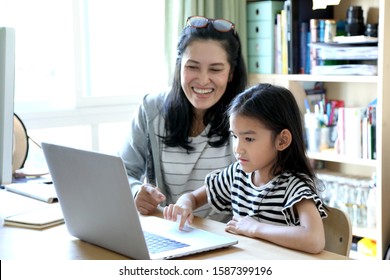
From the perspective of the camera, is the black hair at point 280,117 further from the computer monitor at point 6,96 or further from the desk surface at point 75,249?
the computer monitor at point 6,96

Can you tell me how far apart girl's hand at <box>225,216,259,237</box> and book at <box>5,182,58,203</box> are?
583 mm

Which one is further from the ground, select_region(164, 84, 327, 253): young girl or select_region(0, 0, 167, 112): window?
select_region(0, 0, 167, 112): window

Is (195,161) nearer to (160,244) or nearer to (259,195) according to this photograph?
(259,195)

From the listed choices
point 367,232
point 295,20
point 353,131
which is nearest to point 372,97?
point 353,131

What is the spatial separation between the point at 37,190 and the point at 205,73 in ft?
2.01

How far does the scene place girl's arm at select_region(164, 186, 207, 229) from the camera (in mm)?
1615

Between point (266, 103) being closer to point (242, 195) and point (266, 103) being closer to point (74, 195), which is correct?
point (242, 195)

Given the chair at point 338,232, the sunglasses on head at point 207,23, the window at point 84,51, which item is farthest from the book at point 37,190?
the window at point 84,51

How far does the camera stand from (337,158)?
3088 mm

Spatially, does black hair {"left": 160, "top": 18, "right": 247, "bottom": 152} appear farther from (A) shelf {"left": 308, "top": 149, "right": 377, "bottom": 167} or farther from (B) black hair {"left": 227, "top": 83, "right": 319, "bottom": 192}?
(A) shelf {"left": 308, "top": 149, "right": 377, "bottom": 167}

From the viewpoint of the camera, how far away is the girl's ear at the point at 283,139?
1.63m

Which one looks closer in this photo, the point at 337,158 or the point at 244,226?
the point at 244,226

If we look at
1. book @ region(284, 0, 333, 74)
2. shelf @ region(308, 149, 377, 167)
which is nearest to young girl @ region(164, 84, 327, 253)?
shelf @ region(308, 149, 377, 167)

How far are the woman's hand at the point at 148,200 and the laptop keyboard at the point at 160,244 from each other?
25 centimetres
